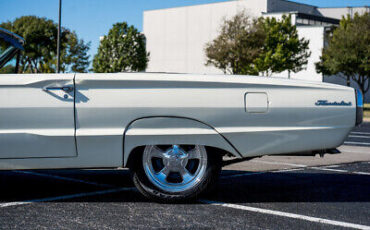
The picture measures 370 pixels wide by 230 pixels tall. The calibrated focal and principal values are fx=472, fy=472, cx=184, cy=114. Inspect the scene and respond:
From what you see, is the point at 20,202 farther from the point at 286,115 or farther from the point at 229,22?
the point at 229,22

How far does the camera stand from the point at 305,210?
4.11 metres

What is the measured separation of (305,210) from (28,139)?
2443mm

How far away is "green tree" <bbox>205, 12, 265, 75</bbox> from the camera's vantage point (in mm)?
38831

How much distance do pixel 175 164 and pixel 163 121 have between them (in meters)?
0.45

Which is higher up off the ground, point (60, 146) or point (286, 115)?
point (286, 115)

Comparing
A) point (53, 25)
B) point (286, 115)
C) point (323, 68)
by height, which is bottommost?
point (286, 115)

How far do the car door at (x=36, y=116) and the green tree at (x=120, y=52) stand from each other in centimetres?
4728

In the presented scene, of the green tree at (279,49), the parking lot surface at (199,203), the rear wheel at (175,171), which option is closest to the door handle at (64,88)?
the rear wheel at (175,171)

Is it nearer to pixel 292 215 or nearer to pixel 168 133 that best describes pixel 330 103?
pixel 292 215

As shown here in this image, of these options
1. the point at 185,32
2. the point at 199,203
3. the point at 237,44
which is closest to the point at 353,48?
the point at 237,44

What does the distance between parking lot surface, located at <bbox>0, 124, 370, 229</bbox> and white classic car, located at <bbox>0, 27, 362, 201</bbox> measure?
1.15 ft

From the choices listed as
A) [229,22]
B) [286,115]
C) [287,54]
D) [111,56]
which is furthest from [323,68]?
[286,115]

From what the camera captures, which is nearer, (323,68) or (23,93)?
(23,93)

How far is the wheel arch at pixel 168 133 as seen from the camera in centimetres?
402
